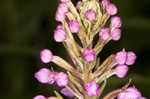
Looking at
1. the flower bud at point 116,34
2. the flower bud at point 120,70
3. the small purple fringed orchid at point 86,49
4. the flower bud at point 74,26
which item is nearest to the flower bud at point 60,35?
the small purple fringed orchid at point 86,49

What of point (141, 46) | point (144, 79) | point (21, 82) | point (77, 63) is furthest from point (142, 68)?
point (77, 63)

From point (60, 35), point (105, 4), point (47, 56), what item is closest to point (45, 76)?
point (47, 56)

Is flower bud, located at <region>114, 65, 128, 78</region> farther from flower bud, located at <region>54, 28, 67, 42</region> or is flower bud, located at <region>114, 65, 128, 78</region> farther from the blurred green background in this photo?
the blurred green background

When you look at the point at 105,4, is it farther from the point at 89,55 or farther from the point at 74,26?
the point at 89,55

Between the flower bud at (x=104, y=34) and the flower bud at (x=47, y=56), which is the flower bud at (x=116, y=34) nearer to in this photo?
the flower bud at (x=104, y=34)

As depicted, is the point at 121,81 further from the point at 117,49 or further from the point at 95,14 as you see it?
the point at 95,14
